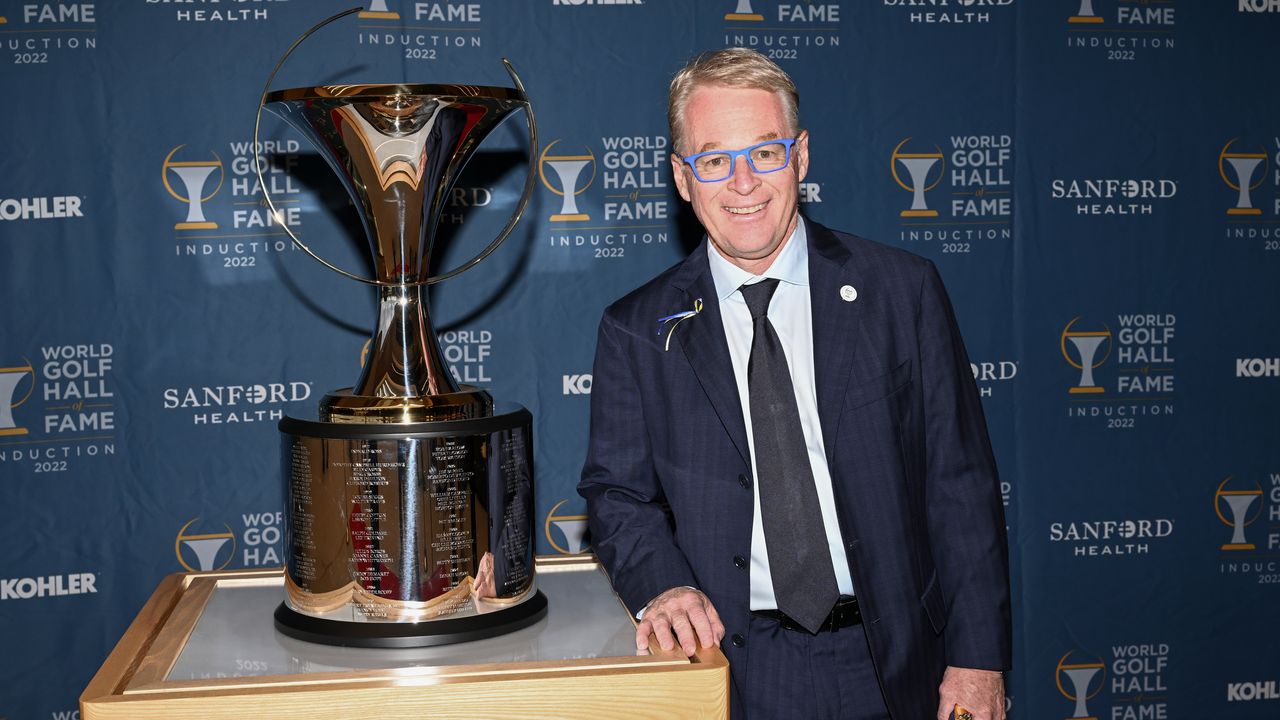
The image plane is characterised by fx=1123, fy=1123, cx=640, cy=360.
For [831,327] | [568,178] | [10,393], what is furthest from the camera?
[568,178]

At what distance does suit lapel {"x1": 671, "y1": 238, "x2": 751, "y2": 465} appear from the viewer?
1511 millimetres

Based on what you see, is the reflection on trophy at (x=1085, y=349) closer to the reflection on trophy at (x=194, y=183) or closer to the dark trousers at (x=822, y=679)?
the dark trousers at (x=822, y=679)

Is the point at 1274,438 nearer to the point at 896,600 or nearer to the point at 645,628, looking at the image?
the point at 896,600

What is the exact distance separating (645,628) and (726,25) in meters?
1.53

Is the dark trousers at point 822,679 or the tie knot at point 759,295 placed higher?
the tie knot at point 759,295

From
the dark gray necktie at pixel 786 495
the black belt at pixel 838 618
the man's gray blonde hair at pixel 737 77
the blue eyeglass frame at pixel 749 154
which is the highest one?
the man's gray blonde hair at pixel 737 77

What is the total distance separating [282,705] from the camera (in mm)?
1142

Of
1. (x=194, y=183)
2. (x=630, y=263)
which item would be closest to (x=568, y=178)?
(x=630, y=263)

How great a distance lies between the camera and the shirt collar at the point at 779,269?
1560mm

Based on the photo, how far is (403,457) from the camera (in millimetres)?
1295

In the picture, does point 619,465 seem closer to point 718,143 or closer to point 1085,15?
point 718,143

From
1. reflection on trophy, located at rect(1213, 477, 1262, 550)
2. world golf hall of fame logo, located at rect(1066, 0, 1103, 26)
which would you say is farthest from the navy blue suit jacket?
reflection on trophy, located at rect(1213, 477, 1262, 550)

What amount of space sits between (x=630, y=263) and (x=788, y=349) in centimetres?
92

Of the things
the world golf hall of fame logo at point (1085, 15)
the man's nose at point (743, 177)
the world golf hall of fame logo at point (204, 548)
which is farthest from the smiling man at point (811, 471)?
the world golf hall of fame logo at point (1085, 15)
